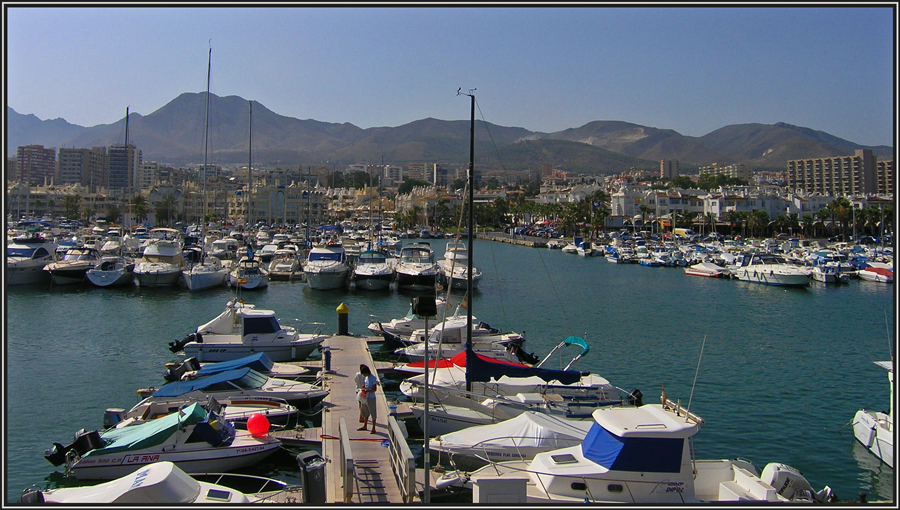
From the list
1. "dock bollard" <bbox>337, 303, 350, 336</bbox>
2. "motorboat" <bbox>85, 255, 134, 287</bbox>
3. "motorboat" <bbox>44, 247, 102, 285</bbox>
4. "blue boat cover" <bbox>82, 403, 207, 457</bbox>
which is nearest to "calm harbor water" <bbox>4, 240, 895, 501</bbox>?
"motorboat" <bbox>85, 255, 134, 287</bbox>

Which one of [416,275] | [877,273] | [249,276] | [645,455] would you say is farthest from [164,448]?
[877,273]

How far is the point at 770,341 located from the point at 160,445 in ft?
87.8

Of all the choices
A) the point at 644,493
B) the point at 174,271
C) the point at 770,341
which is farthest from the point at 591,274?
the point at 644,493

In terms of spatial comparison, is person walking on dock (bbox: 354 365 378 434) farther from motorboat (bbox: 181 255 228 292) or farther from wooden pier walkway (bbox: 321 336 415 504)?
motorboat (bbox: 181 255 228 292)

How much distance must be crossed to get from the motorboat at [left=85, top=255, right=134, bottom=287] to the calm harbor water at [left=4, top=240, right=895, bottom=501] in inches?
30.8

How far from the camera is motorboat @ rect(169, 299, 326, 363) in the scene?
2247cm

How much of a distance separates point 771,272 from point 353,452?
49514 millimetres

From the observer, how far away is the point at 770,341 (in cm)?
3022

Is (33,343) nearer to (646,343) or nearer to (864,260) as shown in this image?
(646,343)

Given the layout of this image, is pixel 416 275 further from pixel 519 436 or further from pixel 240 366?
pixel 519 436

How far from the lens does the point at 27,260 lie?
45.6m

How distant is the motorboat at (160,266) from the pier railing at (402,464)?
122ft

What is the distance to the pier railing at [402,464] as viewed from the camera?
10.3m

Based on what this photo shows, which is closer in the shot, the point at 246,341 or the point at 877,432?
the point at 877,432
